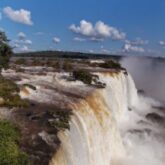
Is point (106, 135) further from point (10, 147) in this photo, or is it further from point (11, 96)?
point (10, 147)

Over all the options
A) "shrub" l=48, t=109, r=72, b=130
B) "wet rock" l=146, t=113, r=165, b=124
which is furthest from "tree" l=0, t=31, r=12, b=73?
"wet rock" l=146, t=113, r=165, b=124

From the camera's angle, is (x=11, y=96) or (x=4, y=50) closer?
(x=11, y=96)

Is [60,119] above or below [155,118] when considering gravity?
above

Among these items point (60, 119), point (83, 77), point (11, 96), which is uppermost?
point (83, 77)

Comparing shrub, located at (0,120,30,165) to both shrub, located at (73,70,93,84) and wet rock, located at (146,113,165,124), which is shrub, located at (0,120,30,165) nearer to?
shrub, located at (73,70,93,84)

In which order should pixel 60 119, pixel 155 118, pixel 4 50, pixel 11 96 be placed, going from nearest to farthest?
pixel 60 119
pixel 11 96
pixel 4 50
pixel 155 118

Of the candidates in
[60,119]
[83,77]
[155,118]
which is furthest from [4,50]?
[155,118]
